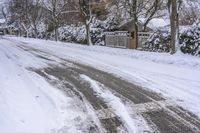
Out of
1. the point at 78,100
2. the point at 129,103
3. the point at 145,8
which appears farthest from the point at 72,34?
the point at 129,103

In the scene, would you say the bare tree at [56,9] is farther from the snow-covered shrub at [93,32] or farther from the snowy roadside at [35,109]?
the snowy roadside at [35,109]

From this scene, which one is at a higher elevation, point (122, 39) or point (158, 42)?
point (122, 39)

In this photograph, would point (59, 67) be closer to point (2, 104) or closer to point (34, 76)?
point (34, 76)

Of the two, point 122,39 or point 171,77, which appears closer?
point 171,77

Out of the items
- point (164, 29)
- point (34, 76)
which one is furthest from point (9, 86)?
point (164, 29)

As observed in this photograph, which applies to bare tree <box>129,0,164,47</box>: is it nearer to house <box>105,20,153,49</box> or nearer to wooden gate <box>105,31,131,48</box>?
house <box>105,20,153,49</box>

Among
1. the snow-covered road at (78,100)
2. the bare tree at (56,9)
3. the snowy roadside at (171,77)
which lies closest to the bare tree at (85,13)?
the bare tree at (56,9)

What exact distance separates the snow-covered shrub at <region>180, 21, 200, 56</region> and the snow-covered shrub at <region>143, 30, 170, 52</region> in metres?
1.74

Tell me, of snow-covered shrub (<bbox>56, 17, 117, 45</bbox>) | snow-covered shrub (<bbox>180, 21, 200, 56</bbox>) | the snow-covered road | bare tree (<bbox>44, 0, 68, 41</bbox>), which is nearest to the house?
snow-covered shrub (<bbox>56, 17, 117, 45</bbox>)

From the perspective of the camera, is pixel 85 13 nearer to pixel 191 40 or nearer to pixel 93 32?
pixel 93 32

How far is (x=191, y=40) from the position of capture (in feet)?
54.9

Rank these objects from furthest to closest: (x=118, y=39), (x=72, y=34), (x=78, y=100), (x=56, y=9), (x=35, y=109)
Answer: (x=56, y=9), (x=72, y=34), (x=118, y=39), (x=78, y=100), (x=35, y=109)

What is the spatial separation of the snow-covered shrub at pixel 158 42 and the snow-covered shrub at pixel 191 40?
1.74m

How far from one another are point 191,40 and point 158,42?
3.44 meters
